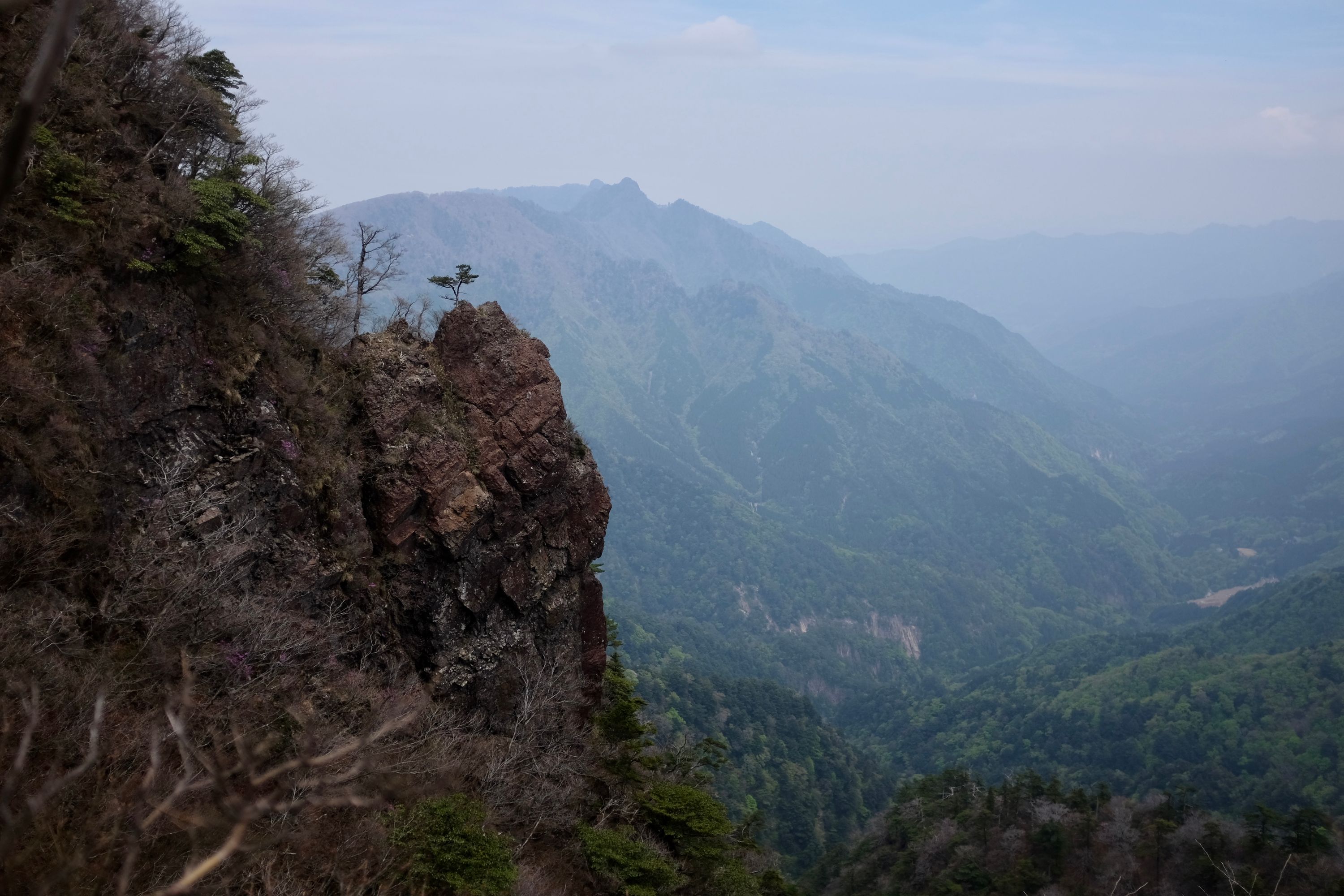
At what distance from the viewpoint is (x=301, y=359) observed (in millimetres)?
22797

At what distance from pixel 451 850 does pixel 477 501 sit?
34.0ft

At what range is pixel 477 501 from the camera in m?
24.5

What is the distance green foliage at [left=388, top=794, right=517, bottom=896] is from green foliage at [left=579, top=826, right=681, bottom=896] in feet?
17.1

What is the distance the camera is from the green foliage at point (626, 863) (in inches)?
872

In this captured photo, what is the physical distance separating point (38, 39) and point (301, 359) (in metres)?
9.12

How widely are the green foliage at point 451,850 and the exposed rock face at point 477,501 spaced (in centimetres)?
692

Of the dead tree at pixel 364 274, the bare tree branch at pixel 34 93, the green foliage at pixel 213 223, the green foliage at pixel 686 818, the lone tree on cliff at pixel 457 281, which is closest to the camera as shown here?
the bare tree branch at pixel 34 93

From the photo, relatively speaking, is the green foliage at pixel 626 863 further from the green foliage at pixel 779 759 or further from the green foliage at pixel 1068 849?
the green foliage at pixel 779 759

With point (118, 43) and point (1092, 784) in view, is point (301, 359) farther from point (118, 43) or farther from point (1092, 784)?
point (1092, 784)

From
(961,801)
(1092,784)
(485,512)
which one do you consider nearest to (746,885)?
Answer: (485,512)

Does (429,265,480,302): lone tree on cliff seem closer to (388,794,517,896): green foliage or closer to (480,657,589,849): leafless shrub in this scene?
(480,657,589,849): leafless shrub

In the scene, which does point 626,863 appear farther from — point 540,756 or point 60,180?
point 60,180

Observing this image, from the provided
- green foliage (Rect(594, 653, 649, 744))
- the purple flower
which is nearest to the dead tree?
the purple flower

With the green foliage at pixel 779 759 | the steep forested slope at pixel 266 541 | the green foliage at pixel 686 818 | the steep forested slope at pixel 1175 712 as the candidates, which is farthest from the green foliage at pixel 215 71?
the steep forested slope at pixel 1175 712
